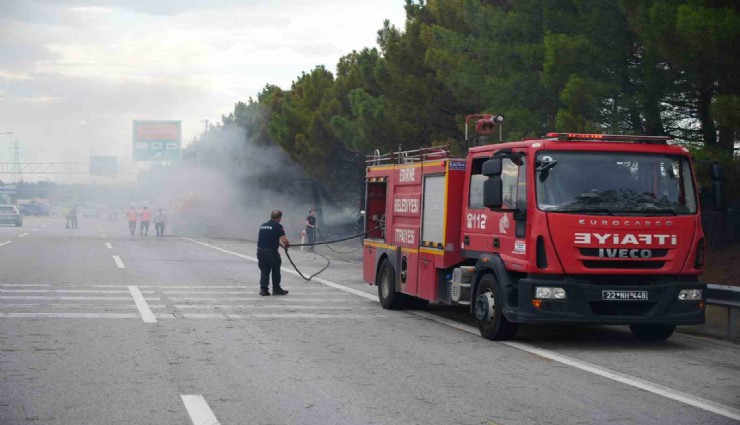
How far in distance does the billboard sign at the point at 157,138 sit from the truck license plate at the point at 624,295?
64.7 metres

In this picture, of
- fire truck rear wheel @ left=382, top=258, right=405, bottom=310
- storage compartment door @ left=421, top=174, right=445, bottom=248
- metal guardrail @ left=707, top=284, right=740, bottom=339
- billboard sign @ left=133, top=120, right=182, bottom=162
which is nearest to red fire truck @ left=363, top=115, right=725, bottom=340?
metal guardrail @ left=707, top=284, right=740, bottom=339

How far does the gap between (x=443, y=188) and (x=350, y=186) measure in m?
37.9

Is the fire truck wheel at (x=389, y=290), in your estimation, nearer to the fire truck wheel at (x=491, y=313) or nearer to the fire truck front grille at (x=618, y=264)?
the fire truck wheel at (x=491, y=313)

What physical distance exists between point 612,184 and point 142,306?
778 centimetres

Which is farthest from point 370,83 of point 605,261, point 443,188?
point 605,261

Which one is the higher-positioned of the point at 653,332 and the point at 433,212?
the point at 433,212

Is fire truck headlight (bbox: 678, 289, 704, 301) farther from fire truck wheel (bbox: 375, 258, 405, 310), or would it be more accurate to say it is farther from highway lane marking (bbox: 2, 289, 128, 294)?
Result: highway lane marking (bbox: 2, 289, 128, 294)

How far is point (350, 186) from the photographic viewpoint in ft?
171

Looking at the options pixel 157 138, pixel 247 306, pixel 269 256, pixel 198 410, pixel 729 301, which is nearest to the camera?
pixel 198 410

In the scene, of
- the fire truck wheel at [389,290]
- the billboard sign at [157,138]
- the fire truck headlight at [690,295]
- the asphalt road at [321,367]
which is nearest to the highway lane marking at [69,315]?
the asphalt road at [321,367]

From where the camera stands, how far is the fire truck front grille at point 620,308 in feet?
38.7

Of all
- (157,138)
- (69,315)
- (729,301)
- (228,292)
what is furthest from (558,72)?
(157,138)

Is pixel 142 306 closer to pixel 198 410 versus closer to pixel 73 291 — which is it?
pixel 73 291

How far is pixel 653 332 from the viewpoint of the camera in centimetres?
1294
